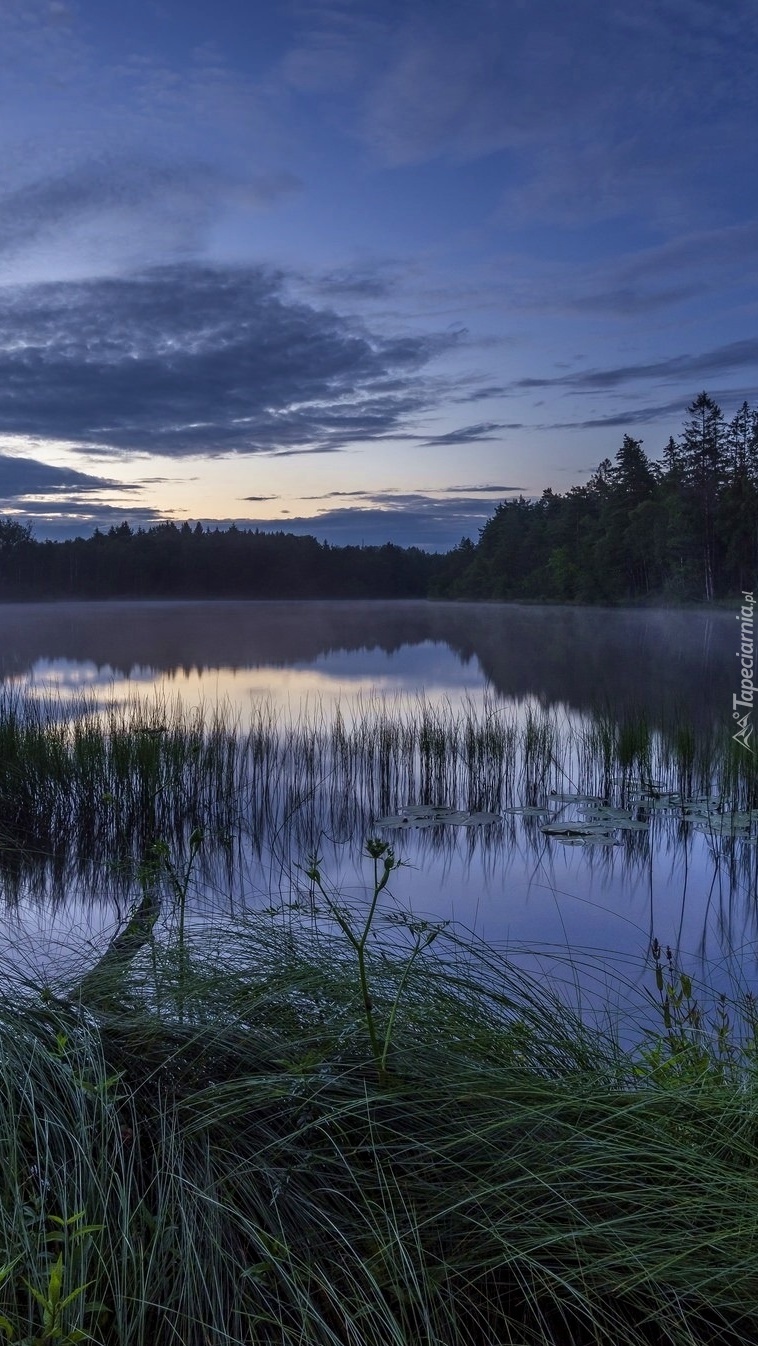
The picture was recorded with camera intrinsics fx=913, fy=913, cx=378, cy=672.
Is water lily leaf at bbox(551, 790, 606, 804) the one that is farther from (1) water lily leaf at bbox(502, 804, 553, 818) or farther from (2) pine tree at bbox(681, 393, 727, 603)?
(2) pine tree at bbox(681, 393, 727, 603)

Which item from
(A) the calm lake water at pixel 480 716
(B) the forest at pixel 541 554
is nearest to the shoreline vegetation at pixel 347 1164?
(A) the calm lake water at pixel 480 716

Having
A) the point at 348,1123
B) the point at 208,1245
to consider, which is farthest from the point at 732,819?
the point at 208,1245

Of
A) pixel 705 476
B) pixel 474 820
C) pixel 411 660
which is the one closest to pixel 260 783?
pixel 474 820

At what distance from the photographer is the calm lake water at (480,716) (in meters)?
4.82

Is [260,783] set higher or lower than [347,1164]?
lower

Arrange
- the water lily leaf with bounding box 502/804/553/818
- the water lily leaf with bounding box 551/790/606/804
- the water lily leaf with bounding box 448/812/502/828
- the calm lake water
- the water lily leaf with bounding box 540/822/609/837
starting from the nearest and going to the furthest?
the calm lake water
the water lily leaf with bounding box 540/822/609/837
the water lily leaf with bounding box 448/812/502/828
the water lily leaf with bounding box 502/804/553/818
the water lily leaf with bounding box 551/790/606/804

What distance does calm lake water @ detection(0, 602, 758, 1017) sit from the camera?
15.8ft

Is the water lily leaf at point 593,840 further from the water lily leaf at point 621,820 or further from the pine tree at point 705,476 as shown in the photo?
the pine tree at point 705,476

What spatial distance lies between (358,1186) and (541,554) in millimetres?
66670

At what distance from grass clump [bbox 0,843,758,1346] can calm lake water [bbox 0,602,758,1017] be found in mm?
633

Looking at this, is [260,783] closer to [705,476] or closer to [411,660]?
[411,660]

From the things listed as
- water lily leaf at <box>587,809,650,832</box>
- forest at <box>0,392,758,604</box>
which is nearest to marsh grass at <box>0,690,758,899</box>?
water lily leaf at <box>587,809,650,832</box>

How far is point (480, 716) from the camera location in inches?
508

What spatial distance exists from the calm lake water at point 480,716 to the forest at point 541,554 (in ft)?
14.6
